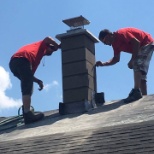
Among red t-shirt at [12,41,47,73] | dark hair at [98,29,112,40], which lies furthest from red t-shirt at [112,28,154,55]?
red t-shirt at [12,41,47,73]

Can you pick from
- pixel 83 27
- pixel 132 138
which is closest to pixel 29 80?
pixel 83 27

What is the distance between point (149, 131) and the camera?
16.1 ft

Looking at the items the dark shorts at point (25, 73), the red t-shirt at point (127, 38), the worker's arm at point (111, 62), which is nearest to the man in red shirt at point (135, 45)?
the red t-shirt at point (127, 38)

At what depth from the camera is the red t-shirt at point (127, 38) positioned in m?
7.34

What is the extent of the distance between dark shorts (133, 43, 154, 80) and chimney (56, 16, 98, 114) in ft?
2.40

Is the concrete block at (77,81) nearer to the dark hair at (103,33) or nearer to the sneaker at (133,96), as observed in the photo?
the dark hair at (103,33)

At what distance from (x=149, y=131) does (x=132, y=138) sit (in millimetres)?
178

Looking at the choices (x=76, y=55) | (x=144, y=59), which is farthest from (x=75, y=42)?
(x=144, y=59)

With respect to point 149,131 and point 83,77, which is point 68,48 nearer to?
point 83,77

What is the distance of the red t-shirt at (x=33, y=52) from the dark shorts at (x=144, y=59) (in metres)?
1.43

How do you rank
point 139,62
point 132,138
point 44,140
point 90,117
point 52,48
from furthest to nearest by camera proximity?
point 52,48, point 139,62, point 90,117, point 44,140, point 132,138

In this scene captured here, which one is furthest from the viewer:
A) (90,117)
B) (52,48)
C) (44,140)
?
(52,48)

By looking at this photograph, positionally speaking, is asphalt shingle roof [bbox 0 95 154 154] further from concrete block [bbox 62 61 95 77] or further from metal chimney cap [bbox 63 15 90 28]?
metal chimney cap [bbox 63 15 90 28]

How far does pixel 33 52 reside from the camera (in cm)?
757
